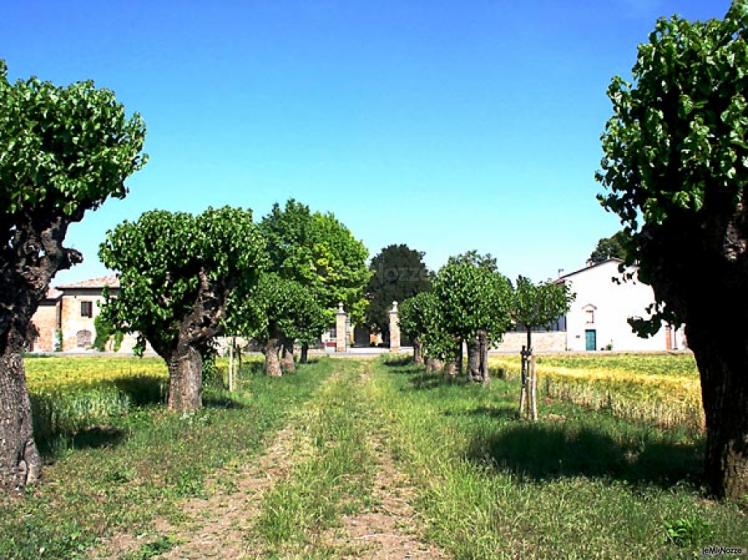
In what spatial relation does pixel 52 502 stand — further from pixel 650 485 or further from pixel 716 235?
pixel 716 235

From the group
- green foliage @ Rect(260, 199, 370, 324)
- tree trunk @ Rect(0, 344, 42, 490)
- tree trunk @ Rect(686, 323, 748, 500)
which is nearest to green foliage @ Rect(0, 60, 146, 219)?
tree trunk @ Rect(0, 344, 42, 490)

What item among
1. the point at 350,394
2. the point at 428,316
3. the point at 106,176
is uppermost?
the point at 106,176

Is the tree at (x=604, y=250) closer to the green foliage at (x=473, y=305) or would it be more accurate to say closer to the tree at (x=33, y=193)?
the green foliage at (x=473, y=305)

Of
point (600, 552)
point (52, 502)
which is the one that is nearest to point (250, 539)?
point (52, 502)

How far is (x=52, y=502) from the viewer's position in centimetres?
809

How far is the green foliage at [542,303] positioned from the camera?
16.5 meters

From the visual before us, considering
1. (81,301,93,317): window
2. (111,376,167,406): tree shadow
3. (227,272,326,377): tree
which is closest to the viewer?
(111,376,167,406): tree shadow

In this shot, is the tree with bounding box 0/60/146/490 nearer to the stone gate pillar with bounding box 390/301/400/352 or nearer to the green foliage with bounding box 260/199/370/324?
the green foliage with bounding box 260/199/370/324

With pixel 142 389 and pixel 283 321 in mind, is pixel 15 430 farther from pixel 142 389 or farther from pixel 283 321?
pixel 283 321

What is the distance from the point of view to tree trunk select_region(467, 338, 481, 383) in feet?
80.6

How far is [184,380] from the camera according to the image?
53.1 feet

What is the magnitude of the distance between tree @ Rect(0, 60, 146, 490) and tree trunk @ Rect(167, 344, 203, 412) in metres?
7.06

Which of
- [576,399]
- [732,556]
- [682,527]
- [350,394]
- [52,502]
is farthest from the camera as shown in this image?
[350,394]

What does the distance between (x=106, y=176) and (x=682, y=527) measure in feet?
28.4
